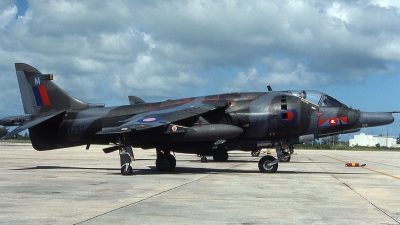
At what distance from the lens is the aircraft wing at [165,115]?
16.9 metres

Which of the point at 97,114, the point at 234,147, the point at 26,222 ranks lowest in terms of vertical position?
the point at 26,222

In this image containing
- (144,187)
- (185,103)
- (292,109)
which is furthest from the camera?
(185,103)

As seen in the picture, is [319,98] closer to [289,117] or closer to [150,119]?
[289,117]

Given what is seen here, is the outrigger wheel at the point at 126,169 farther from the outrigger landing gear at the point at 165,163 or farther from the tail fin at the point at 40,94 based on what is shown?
the tail fin at the point at 40,94

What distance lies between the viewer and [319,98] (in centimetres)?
1848

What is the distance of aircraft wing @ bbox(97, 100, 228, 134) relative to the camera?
55.4ft

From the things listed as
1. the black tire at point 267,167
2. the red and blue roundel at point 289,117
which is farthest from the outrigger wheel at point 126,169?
the red and blue roundel at point 289,117

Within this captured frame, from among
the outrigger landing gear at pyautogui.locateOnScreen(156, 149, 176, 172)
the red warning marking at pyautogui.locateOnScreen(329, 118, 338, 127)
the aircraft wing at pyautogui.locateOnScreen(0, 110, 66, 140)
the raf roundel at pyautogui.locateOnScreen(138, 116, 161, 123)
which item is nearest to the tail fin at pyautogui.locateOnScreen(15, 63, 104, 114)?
the aircraft wing at pyautogui.locateOnScreen(0, 110, 66, 140)

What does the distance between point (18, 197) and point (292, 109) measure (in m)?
10.3

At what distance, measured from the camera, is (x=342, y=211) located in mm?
9430

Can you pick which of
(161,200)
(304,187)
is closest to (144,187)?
(161,200)

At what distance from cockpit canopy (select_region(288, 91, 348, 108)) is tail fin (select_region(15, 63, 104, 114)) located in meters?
8.26

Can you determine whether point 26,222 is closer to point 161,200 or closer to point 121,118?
point 161,200

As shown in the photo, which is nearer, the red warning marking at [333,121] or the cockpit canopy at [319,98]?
the red warning marking at [333,121]
